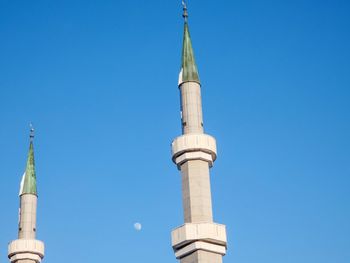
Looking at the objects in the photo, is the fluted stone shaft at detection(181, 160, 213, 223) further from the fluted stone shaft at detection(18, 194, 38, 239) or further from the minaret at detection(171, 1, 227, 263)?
the fluted stone shaft at detection(18, 194, 38, 239)

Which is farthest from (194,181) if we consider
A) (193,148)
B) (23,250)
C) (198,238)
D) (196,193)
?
(23,250)

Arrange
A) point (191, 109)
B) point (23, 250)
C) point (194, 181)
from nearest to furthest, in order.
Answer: point (194, 181), point (191, 109), point (23, 250)

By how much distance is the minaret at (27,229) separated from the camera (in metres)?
49.3

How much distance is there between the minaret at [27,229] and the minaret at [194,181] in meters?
14.9

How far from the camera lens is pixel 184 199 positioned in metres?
39.2

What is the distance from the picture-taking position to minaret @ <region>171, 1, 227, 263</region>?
1481 inches

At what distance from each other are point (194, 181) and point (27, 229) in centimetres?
1680

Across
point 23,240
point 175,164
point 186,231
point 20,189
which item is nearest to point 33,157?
point 20,189

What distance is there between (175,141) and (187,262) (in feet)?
24.0

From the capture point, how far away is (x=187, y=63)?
1711 inches

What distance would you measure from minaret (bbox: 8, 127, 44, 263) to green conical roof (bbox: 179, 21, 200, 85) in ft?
53.4

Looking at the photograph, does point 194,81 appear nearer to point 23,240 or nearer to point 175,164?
point 175,164

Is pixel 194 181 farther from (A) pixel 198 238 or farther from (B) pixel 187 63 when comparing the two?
(B) pixel 187 63

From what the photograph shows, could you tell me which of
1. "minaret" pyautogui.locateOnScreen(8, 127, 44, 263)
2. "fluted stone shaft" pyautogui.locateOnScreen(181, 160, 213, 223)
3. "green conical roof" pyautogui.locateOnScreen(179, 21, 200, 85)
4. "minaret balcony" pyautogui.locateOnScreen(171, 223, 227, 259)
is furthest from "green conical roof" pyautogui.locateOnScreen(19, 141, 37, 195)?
"minaret balcony" pyautogui.locateOnScreen(171, 223, 227, 259)
